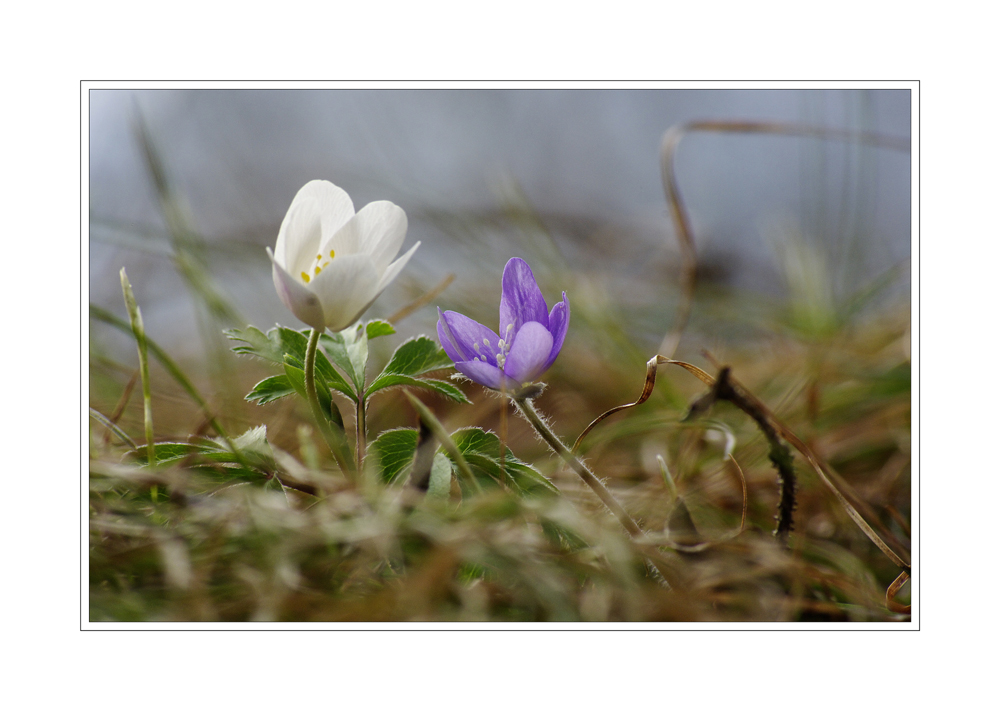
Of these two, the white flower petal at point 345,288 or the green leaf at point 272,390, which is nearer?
the white flower petal at point 345,288

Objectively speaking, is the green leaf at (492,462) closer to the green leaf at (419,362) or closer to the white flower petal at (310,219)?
the green leaf at (419,362)

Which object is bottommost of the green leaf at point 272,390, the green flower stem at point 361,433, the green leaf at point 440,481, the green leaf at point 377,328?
the green leaf at point 440,481

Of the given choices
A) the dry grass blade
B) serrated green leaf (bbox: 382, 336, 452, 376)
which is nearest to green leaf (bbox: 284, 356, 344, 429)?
serrated green leaf (bbox: 382, 336, 452, 376)

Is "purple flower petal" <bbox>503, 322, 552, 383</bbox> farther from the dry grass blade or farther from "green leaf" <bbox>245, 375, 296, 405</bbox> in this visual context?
Result: the dry grass blade

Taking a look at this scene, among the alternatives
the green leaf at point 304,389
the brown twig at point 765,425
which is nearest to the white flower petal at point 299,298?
the green leaf at point 304,389

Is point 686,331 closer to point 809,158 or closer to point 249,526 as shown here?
point 809,158

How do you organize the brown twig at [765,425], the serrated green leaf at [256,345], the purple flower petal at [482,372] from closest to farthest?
the brown twig at [765,425]
the purple flower petal at [482,372]
the serrated green leaf at [256,345]
